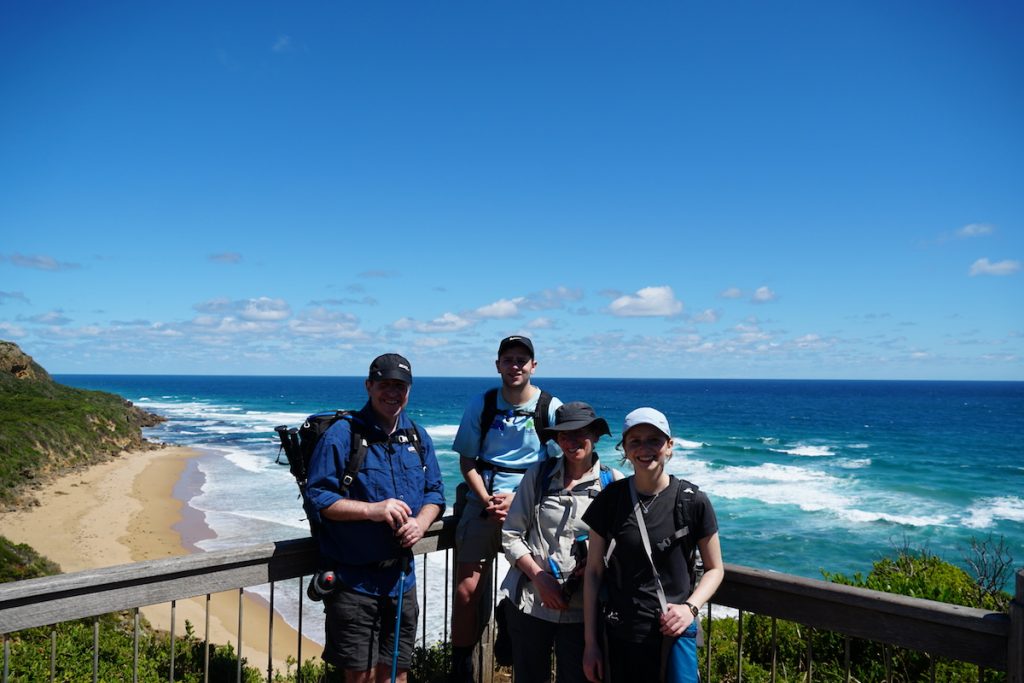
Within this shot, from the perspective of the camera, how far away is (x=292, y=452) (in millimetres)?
2879

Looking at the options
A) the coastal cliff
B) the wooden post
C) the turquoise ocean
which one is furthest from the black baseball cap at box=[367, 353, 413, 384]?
the coastal cliff

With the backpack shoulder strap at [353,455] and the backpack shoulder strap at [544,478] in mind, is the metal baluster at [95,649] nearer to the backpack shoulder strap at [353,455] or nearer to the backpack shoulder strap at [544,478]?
the backpack shoulder strap at [353,455]

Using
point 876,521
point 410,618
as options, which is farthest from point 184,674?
point 876,521

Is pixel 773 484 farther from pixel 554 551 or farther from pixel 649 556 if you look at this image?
pixel 649 556

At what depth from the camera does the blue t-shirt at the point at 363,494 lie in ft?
9.06

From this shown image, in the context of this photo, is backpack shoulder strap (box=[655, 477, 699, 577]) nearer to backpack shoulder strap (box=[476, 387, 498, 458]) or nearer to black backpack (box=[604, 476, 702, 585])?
black backpack (box=[604, 476, 702, 585])

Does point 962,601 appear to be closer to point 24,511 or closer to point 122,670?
point 122,670

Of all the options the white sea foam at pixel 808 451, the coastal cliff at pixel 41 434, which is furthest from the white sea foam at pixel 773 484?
the coastal cliff at pixel 41 434

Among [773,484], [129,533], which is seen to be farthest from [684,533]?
[773,484]

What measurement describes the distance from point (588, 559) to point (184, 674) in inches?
196

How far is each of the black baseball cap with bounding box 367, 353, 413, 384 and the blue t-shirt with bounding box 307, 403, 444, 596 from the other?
175 millimetres

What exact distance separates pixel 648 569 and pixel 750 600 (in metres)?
0.65

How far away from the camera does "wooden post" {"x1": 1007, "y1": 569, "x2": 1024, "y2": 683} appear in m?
2.07

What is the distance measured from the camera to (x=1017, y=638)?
211 centimetres
